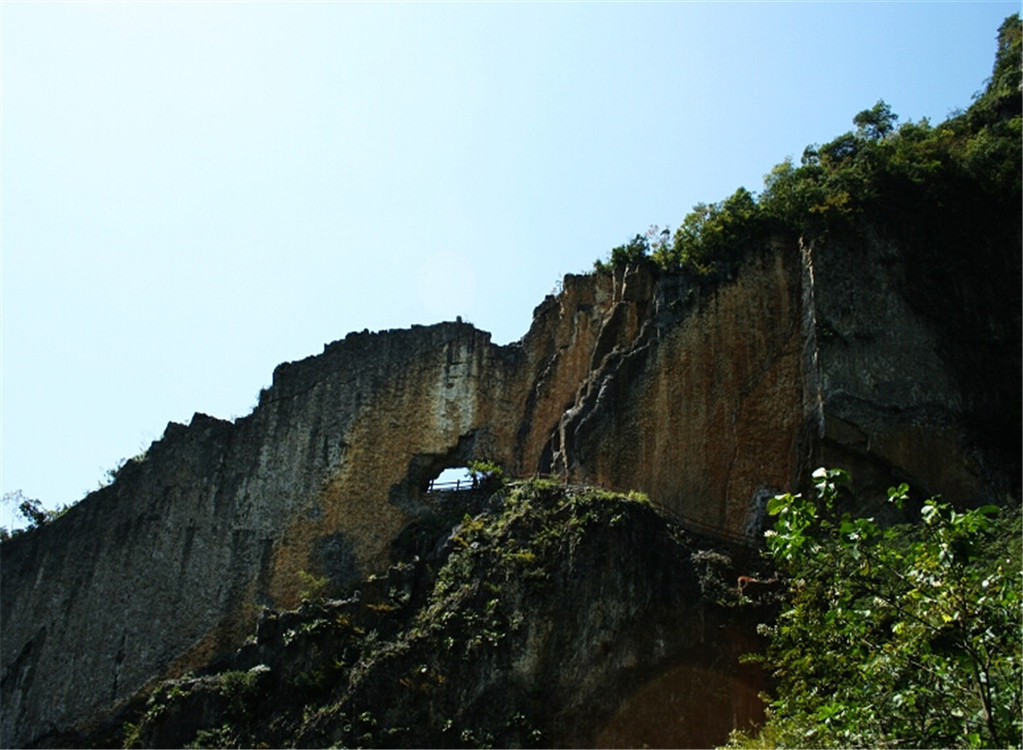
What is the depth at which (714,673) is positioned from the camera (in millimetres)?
15391

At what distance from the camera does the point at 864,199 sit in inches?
790

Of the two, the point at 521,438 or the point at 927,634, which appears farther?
the point at 521,438

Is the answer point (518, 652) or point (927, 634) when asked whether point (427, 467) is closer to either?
point (518, 652)

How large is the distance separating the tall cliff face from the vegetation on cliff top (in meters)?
0.38

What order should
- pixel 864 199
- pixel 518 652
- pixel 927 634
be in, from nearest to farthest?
1. pixel 927 634
2. pixel 518 652
3. pixel 864 199

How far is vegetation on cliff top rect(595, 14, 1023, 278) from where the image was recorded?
20094 mm

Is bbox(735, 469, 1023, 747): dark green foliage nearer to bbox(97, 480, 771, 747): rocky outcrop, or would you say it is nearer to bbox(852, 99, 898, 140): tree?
bbox(97, 480, 771, 747): rocky outcrop

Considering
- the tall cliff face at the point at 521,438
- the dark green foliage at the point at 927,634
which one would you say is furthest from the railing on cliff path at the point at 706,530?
the dark green foliage at the point at 927,634

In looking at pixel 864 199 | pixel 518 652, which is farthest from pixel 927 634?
pixel 864 199

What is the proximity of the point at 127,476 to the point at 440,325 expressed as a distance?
6.79m

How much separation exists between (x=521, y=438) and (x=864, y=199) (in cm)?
692

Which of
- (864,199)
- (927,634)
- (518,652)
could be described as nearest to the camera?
(927,634)

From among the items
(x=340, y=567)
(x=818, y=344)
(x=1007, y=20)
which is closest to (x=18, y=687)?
(x=340, y=567)

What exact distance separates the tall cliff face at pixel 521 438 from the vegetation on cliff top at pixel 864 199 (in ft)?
1.26
